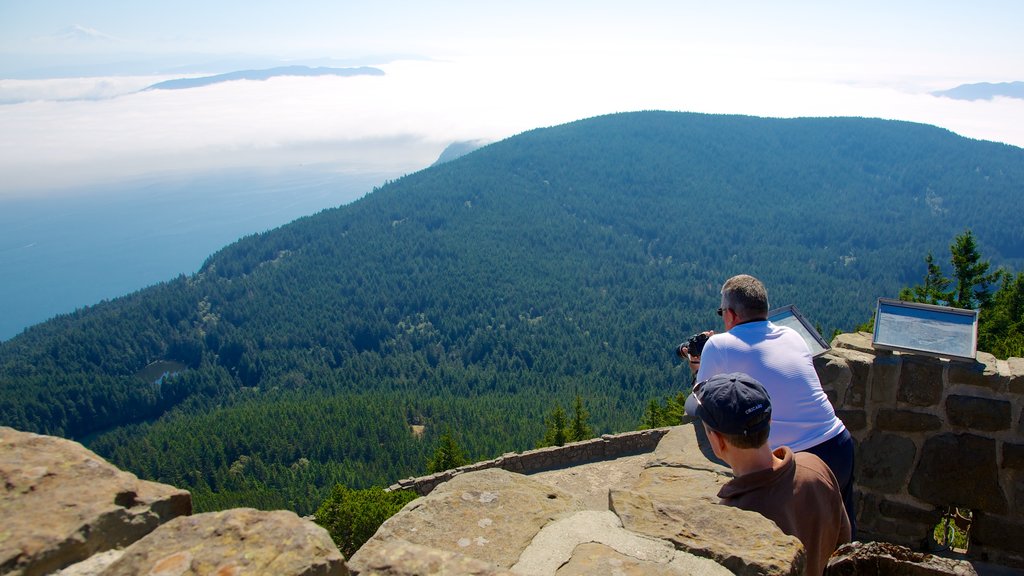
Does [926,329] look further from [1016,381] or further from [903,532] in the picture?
[903,532]

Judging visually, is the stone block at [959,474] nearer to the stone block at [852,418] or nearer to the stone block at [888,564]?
the stone block at [852,418]

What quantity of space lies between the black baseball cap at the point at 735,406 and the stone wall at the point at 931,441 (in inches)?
110

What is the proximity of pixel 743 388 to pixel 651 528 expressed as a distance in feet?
2.22

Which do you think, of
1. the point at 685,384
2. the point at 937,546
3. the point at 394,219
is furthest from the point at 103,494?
the point at 394,219

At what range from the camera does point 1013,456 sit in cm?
478

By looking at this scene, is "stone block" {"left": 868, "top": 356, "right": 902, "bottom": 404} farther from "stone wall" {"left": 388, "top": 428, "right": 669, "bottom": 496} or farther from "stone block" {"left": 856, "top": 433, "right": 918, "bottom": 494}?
"stone wall" {"left": 388, "top": 428, "right": 669, "bottom": 496}

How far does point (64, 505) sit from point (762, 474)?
2.58 meters

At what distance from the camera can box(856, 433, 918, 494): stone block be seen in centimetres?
511

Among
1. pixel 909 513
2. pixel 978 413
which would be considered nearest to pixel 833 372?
pixel 978 413

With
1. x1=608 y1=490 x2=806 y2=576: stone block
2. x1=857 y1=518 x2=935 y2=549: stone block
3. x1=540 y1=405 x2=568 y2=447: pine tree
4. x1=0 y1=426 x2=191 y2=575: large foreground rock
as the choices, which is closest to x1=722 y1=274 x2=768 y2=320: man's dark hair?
x1=608 y1=490 x2=806 y2=576: stone block

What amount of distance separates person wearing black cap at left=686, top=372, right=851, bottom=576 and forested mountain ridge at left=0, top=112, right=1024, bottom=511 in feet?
208

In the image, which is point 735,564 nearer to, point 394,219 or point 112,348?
point 112,348

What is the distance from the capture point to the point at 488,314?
147 m

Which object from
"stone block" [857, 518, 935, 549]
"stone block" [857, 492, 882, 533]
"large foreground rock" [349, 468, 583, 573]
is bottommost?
"stone block" [857, 518, 935, 549]
